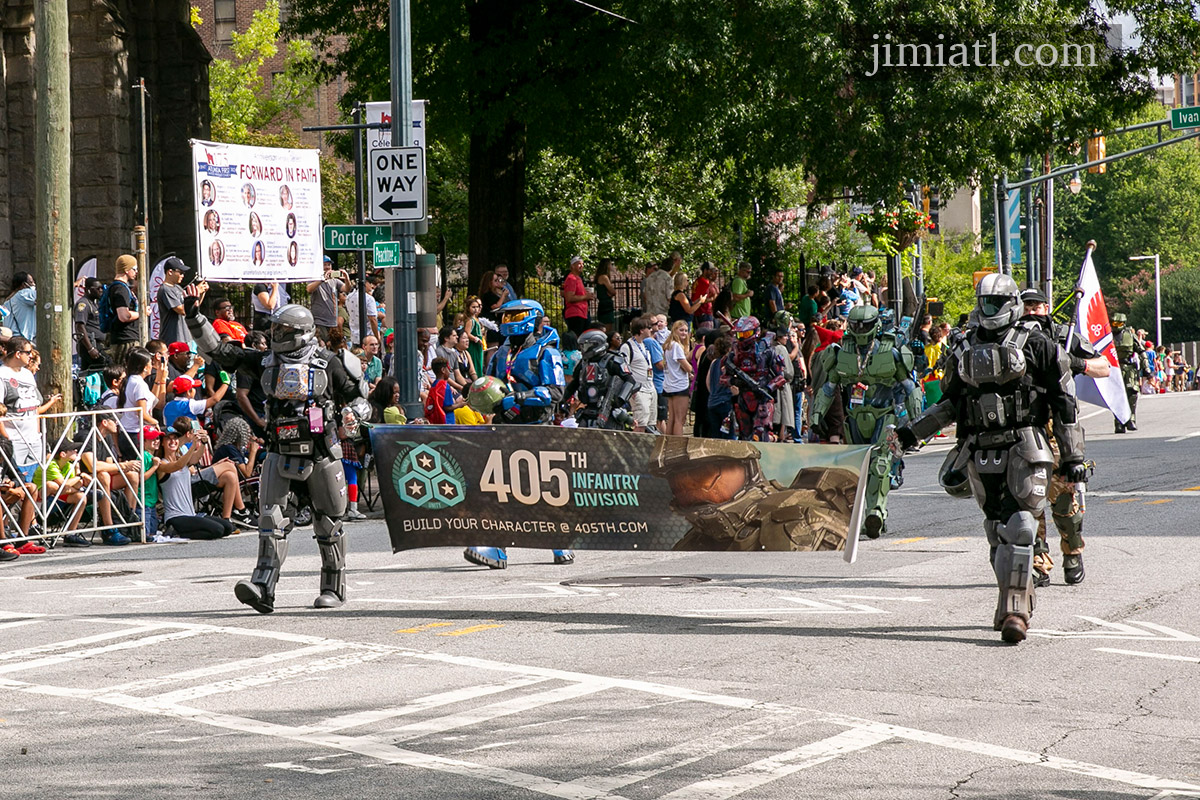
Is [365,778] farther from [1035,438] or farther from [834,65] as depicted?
[834,65]

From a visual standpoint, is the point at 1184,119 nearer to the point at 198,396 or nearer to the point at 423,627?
the point at 198,396

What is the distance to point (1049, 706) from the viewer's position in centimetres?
730

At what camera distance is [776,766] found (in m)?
6.24

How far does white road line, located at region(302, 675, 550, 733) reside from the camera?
280 inches

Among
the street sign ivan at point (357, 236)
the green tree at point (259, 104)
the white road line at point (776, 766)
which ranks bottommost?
the white road line at point (776, 766)

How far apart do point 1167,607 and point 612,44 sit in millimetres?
16755

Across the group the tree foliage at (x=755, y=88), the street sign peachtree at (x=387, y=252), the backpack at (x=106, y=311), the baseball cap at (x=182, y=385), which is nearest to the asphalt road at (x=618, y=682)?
the baseball cap at (x=182, y=385)

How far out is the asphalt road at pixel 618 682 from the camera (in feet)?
20.3

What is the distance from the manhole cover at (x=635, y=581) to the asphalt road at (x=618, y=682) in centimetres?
5

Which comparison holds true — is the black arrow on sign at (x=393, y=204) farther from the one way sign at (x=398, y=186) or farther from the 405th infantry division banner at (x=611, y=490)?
the 405th infantry division banner at (x=611, y=490)

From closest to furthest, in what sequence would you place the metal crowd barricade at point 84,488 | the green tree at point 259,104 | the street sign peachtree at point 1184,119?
the metal crowd barricade at point 84,488
the street sign peachtree at point 1184,119
the green tree at point 259,104

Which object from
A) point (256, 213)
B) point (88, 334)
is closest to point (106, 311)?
point (88, 334)

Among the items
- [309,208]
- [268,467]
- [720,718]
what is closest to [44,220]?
[309,208]

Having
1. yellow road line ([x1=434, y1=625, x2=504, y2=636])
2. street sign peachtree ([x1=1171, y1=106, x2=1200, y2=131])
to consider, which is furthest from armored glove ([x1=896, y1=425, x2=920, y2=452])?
street sign peachtree ([x1=1171, y1=106, x2=1200, y2=131])
